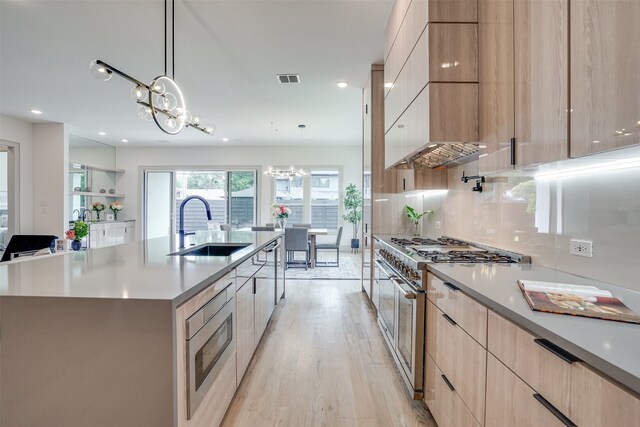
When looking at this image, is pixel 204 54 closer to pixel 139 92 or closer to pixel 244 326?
pixel 139 92

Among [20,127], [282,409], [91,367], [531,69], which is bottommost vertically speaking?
[282,409]

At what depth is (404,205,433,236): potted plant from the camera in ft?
11.8

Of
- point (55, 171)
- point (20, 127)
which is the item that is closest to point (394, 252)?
point (55, 171)

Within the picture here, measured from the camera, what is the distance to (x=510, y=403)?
1039 mm

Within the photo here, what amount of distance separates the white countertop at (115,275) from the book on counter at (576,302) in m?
1.23

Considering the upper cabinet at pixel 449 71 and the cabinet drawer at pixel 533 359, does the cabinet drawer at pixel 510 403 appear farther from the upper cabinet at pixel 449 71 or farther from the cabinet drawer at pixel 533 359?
the upper cabinet at pixel 449 71

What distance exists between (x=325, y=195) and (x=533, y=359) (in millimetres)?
7623

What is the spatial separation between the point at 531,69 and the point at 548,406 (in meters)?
1.32

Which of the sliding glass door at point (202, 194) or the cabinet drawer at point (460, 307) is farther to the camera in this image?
the sliding glass door at point (202, 194)

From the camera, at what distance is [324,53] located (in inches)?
134

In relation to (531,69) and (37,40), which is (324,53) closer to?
(531,69)

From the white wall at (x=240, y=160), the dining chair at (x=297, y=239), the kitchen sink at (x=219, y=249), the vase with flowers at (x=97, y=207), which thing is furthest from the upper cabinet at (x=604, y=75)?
the vase with flowers at (x=97, y=207)

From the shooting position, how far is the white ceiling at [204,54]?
8.83ft

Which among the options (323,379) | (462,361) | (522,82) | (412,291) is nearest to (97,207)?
(323,379)
